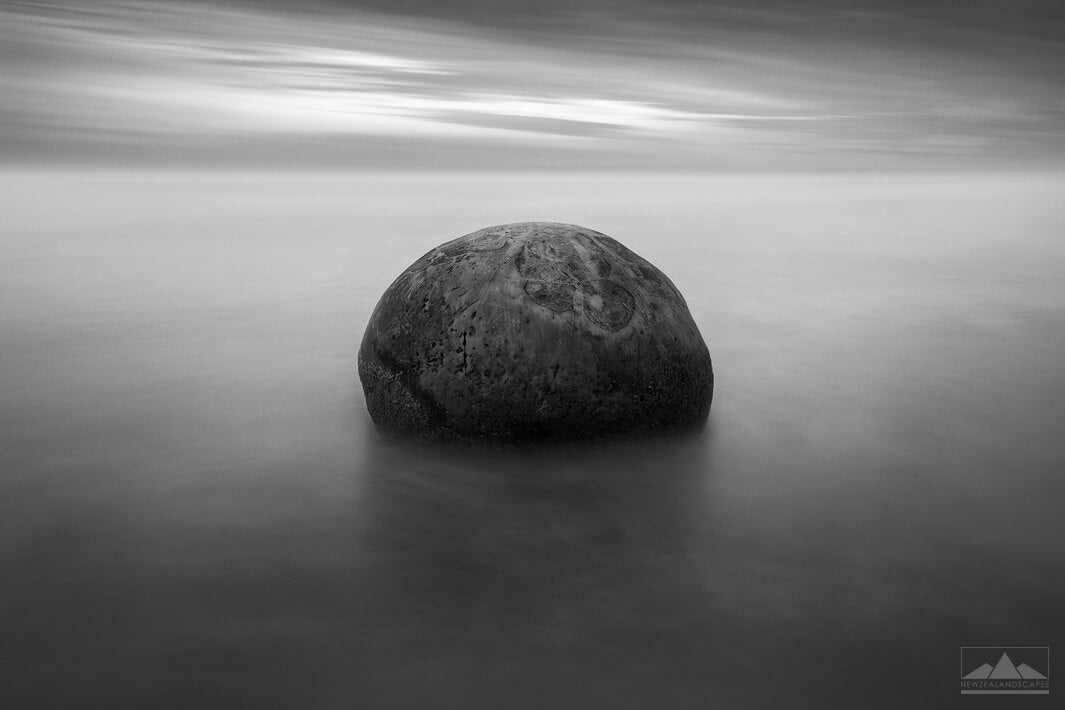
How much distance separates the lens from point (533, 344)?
3914mm

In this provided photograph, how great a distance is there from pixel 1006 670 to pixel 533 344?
2230 millimetres

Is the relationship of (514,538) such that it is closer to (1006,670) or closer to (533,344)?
(533,344)

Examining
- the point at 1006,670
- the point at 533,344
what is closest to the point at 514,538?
the point at 533,344

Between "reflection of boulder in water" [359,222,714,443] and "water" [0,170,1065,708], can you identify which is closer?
"water" [0,170,1065,708]

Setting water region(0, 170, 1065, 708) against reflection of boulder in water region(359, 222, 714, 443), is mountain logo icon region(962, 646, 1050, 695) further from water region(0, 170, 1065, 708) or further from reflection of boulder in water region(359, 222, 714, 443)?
reflection of boulder in water region(359, 222, 714, 443)

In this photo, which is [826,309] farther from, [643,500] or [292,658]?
[292,658]

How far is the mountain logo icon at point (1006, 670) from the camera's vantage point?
2.63 meters

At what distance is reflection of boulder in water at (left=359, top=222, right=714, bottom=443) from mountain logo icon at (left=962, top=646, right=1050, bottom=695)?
182 cm

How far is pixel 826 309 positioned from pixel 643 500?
21.2 feet

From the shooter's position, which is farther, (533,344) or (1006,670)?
(533,344)

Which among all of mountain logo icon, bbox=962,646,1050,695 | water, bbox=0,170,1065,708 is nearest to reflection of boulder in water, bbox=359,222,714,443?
water, bbox=0,170,1065,708

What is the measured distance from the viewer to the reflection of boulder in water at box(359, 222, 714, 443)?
394cm

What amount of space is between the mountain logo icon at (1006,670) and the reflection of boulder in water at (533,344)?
1819 millimetres

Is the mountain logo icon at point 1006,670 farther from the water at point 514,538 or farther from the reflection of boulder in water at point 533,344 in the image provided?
the reflection of boulder in water at point 533,344
